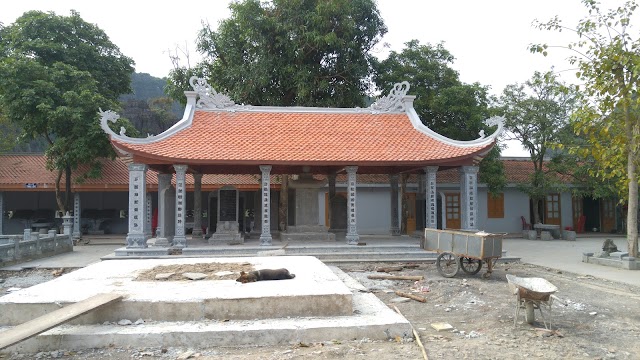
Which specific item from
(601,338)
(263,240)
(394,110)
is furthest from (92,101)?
(601,338)

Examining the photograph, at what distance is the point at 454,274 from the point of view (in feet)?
34.4

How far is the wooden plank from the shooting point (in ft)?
15.6

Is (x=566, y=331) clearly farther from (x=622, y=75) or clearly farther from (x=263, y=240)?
(x=263, y=240)

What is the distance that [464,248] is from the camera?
1020 centimetres

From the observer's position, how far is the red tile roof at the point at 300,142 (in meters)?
13.6

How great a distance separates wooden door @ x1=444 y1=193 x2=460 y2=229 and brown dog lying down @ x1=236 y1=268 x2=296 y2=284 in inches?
646

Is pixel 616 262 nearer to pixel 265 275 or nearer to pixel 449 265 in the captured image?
pixel 449 265

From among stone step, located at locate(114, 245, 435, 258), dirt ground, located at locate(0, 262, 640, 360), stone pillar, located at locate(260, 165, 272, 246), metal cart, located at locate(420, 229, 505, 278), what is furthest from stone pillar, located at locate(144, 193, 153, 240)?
metal cart, located at locate(420, 229, 505, 278)

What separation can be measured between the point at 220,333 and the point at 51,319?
183 centimetres

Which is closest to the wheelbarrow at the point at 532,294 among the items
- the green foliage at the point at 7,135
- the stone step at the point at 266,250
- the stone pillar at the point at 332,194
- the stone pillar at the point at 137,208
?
the stone step at the point at 266,250

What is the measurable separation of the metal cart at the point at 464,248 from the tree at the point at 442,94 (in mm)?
9373

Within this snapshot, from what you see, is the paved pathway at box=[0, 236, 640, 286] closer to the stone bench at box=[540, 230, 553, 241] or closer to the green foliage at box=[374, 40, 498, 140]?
the stone bench at box=[540, 230, 553, 241]

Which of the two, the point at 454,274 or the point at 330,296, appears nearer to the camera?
the point at 330,296

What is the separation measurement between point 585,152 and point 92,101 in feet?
55.8
